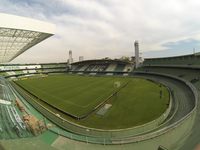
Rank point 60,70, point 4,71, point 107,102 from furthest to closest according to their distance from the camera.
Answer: point 60,70 → point 4,71 → point 107,102

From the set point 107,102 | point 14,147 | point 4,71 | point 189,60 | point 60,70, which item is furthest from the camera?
point 60,70

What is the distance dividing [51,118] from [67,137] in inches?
233

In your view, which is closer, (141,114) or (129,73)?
(141,114)

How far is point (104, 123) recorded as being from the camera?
19.5m

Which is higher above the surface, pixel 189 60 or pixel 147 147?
pixel 189 60

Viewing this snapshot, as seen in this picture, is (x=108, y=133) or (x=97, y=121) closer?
Answer: (x=108, y=133)

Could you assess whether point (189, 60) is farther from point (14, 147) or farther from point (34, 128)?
point (14, 147)

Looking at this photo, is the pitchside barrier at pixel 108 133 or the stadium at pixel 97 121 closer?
the stadium at pixel 97 121

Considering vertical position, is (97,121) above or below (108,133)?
below

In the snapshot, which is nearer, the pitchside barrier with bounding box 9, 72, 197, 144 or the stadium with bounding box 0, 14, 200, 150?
the stadium with bounding box 0, 14, 200, 150

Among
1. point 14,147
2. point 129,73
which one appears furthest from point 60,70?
point 14,147

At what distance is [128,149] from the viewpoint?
13.4 metres

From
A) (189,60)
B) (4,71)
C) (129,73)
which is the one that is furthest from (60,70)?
(189,60)

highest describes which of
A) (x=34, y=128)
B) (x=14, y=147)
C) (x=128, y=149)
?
(x=14, y=147)
